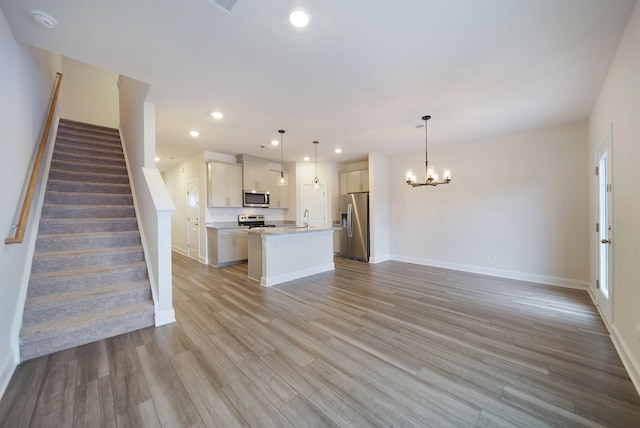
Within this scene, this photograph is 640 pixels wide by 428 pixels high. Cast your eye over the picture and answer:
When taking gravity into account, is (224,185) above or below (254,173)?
below

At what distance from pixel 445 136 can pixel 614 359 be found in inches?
151

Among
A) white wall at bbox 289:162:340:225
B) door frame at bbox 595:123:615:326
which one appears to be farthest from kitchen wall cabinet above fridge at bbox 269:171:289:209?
door frame at bbox 595:123:615:326

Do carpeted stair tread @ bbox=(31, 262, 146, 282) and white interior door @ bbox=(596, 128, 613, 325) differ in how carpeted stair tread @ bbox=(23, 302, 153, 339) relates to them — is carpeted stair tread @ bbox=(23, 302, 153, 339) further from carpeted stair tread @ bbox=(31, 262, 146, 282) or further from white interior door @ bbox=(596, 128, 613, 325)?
white interior door @ bbox=(596, 128, 613, 325)

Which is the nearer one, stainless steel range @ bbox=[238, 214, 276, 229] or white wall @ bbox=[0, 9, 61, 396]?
white wall @ bbox=[0, 9, 61, 396]

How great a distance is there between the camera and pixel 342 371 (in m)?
2.02

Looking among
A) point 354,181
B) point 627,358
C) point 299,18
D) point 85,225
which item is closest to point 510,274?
point 627,358

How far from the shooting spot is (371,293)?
3.88 m

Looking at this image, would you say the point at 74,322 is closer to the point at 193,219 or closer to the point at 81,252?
the point at 81,252

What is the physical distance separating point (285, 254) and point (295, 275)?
464 millimetres

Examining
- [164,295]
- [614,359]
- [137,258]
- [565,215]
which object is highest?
[565,215]

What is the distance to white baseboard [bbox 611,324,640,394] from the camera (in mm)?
1843

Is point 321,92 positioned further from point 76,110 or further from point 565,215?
→ point 76,110

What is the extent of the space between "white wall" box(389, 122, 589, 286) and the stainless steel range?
3902 mm

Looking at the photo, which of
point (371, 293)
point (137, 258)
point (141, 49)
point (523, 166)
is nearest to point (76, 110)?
point (137, 258)
